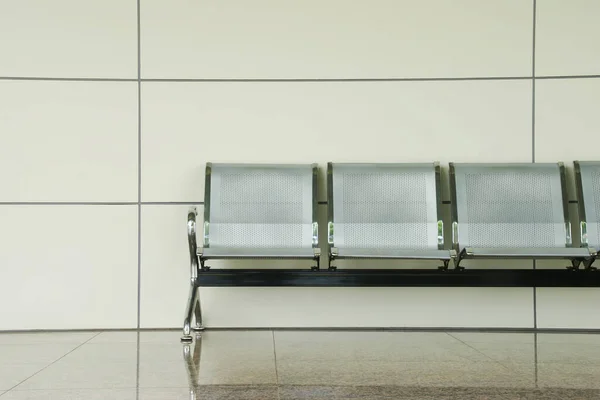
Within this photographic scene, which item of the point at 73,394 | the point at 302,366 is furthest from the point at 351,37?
the point at 73,394

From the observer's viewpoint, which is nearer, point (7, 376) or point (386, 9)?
point (7, 376)

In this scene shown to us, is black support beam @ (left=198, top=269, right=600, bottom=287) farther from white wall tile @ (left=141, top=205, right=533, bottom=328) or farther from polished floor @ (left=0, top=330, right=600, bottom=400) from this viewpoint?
white wall tile @ (left=141, top=205, right=533, bottom=328)

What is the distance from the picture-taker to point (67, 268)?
169 inches

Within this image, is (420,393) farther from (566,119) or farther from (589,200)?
(566,119)

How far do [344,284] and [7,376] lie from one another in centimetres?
189

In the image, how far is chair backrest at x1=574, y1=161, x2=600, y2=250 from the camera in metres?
4.08

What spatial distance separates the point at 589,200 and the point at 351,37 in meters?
1.78

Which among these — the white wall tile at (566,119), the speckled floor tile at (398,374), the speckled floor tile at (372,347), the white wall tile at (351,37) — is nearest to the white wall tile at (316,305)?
the speckled floor tile at (372,347)

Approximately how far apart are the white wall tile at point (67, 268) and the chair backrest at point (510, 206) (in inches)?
81.3

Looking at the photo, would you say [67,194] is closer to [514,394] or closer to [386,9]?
[386,9]

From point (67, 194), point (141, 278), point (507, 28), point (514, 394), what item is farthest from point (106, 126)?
point (514, 394)

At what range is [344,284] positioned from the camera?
3875 millimetres

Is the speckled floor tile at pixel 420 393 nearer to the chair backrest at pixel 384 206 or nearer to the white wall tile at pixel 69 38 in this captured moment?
the chair backrest at pixel 384 206

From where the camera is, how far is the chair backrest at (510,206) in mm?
4047
